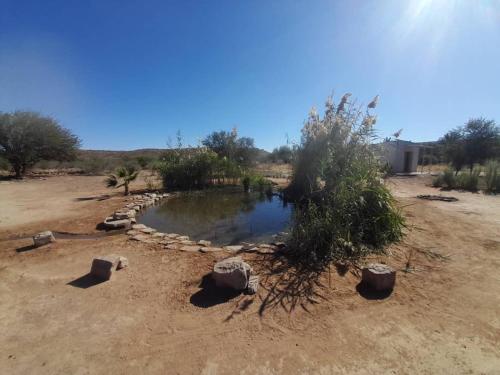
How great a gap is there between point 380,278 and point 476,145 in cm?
1959

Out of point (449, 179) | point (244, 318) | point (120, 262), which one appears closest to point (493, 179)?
point (449, 179)

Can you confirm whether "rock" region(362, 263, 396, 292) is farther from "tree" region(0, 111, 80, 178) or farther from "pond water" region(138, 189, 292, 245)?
"tree" region(0, 111, 80, 178)

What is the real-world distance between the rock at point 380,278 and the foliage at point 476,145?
1780 centimetres

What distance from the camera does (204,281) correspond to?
2.85 metres

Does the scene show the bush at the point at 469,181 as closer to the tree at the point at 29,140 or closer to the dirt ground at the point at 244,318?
the dirt ground at the point at 244,318

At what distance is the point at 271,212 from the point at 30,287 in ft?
16.1

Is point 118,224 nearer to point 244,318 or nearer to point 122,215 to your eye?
point 122,215

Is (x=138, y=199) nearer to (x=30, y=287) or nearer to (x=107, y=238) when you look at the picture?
(x=107, y=238)

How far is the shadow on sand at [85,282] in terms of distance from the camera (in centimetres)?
278

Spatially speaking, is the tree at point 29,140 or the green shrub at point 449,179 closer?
the green shrub at point 449,179

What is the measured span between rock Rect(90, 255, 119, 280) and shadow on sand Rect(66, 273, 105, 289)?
0.17 ft

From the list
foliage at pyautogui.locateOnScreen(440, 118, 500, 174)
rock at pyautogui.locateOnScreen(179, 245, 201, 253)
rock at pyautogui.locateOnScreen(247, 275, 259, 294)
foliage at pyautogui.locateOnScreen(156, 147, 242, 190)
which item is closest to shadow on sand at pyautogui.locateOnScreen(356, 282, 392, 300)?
rock at pyautogui.locateOnScreen(247, 275, 259, 294)

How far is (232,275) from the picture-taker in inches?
103

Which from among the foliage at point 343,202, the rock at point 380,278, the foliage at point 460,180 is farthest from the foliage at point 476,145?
the rock at point 380,278
